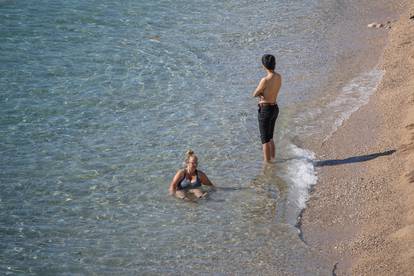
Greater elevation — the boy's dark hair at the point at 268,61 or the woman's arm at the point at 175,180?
the boy's dark hair at the point at 268,61

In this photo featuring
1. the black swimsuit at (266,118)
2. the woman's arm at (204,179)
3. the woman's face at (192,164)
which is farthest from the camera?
the black swimsuit at (266,118)

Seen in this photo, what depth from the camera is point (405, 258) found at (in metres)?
7.92

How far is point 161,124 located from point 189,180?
2.42 meters

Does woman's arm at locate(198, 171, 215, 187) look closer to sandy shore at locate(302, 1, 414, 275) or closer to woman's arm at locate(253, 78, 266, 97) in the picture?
woman's arm at locate(253, 78, 266, 97)

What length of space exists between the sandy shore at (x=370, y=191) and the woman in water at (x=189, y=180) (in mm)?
1679

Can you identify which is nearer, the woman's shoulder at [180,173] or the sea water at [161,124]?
the sea water at [161,124]

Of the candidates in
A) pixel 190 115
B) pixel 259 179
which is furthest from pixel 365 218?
pixel 190 115

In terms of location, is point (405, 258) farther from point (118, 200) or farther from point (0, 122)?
point (0, 122)

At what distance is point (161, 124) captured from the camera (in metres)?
12.5

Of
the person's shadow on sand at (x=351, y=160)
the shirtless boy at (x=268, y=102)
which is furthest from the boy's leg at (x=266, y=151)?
the person's shadow on sand at (x=351, y=160)

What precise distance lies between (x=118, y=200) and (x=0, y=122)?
3.67 meters

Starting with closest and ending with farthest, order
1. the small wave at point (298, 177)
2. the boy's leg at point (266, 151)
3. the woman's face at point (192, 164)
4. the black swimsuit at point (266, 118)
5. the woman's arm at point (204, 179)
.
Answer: the small wave at point (298, 177)
the woman's face at point (192, 164)
the woman's arm at point (204, 179)
the black swimsuit at point (266, 118)
the boy's leg at point (266, 151)

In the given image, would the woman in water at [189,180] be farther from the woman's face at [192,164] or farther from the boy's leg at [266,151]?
the boy's leg at [266,151]

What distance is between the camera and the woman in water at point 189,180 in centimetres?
1015
